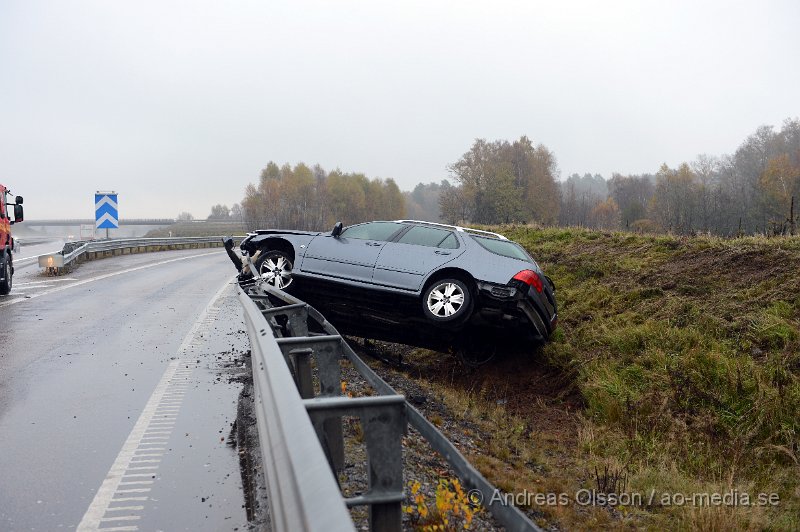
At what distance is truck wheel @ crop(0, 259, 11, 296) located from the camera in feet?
53.1

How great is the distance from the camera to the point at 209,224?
139 meters

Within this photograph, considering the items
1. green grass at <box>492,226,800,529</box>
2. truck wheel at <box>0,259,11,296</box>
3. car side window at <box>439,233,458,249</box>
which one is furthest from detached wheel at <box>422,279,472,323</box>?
truck wheel at <box>0,259,11,296</box>

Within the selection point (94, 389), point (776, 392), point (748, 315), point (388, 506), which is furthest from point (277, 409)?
point (748, 315)

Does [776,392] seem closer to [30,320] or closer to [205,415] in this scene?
[205,415]

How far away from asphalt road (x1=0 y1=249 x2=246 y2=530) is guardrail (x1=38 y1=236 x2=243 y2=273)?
10.4 meters

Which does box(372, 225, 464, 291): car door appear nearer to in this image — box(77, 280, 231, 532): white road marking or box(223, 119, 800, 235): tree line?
box(77, 280, 231, 532): white road marking

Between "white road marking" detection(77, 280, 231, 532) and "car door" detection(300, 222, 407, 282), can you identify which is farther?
"car door" detection(300, 222, 407, 282)

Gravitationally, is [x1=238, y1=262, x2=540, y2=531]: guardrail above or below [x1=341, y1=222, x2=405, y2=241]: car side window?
below

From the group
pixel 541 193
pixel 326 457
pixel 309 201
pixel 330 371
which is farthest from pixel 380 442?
pixel 309 201

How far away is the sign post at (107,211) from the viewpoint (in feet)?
114

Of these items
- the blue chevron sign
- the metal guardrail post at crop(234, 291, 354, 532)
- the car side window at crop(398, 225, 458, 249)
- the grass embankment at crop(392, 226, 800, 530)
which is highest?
the blue chevron sign

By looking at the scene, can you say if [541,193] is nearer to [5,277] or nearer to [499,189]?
[499,189]

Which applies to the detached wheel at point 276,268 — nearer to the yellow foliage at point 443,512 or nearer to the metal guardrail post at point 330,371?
the metal guardrail post at point 330,371

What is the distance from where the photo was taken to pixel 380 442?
2918 mm
